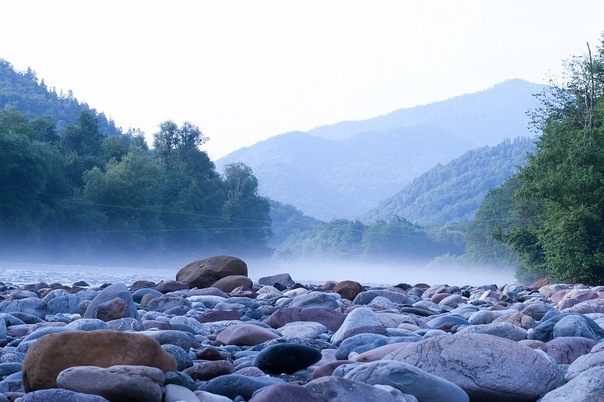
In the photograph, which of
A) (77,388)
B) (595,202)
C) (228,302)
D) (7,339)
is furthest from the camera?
(595,202)

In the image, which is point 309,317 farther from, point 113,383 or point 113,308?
point 113,383

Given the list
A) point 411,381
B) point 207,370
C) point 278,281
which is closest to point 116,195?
point 278,281

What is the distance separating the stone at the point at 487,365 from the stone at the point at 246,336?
208 centimetres

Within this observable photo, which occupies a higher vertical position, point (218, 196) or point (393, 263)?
point (218, 196)

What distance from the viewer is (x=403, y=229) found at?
4643 inches

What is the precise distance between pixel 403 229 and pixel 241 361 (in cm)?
11262

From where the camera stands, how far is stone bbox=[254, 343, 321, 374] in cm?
587

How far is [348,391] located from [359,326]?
3.10m

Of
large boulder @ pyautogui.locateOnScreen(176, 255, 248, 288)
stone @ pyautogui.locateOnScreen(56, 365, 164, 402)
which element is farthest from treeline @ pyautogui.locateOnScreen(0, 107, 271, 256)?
stone @ pyautogui.locateOnScreen(56, 365, 164, 402)

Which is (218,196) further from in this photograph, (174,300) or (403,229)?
(174,300)

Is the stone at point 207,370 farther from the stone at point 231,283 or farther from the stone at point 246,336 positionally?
the stone at point 231,283

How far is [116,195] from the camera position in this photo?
6644cm

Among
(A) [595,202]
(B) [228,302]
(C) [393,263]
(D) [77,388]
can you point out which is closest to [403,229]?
(C) [393,263]

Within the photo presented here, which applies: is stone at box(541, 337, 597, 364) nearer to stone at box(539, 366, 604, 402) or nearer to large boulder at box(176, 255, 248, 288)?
stone at box(539, 366, 604, 402)
